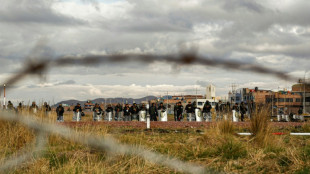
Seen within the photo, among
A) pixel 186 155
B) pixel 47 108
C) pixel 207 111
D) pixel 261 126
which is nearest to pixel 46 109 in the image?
pixel 47 108

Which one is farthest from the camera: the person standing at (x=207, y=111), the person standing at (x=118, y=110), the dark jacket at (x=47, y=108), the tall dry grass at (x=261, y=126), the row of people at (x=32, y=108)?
the person standing at (x=118, y=110)

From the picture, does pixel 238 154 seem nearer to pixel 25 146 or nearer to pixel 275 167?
pixel 275 167

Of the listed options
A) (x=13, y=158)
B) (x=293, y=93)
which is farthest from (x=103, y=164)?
(x=293, y=93)

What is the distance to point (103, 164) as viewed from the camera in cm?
782

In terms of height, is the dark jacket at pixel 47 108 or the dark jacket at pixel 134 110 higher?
the dark jacket at pixel 47 108

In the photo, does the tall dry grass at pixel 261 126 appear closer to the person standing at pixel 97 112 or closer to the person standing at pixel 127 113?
the person standing at pixel 97 112

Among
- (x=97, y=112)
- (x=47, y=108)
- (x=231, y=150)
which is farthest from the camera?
(x=97, y=112)

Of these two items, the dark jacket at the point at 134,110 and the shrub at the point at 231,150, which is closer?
the shrub at the point at 231,150

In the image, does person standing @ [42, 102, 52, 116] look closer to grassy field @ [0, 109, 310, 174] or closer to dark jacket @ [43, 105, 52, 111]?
dark jacket @ [43, 105, 52, 111]

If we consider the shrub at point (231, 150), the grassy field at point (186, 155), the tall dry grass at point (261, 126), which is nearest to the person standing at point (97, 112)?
the grassy field at point (186, 155)

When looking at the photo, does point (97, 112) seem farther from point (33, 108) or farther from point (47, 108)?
point (33, 108)

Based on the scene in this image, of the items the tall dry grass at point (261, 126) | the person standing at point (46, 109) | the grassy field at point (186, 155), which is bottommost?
the grassy field at point (186, 155)

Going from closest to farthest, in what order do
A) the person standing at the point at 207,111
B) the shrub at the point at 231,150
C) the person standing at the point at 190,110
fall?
1. the shrub at the point at 231,150
2. the person standing at the point at 190,110
3. the person standing at the point at 207,111

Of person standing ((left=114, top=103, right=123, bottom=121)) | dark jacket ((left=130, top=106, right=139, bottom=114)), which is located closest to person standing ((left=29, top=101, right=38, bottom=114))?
dark jacket ((left=130, top=106, right=139, bottom=114))
